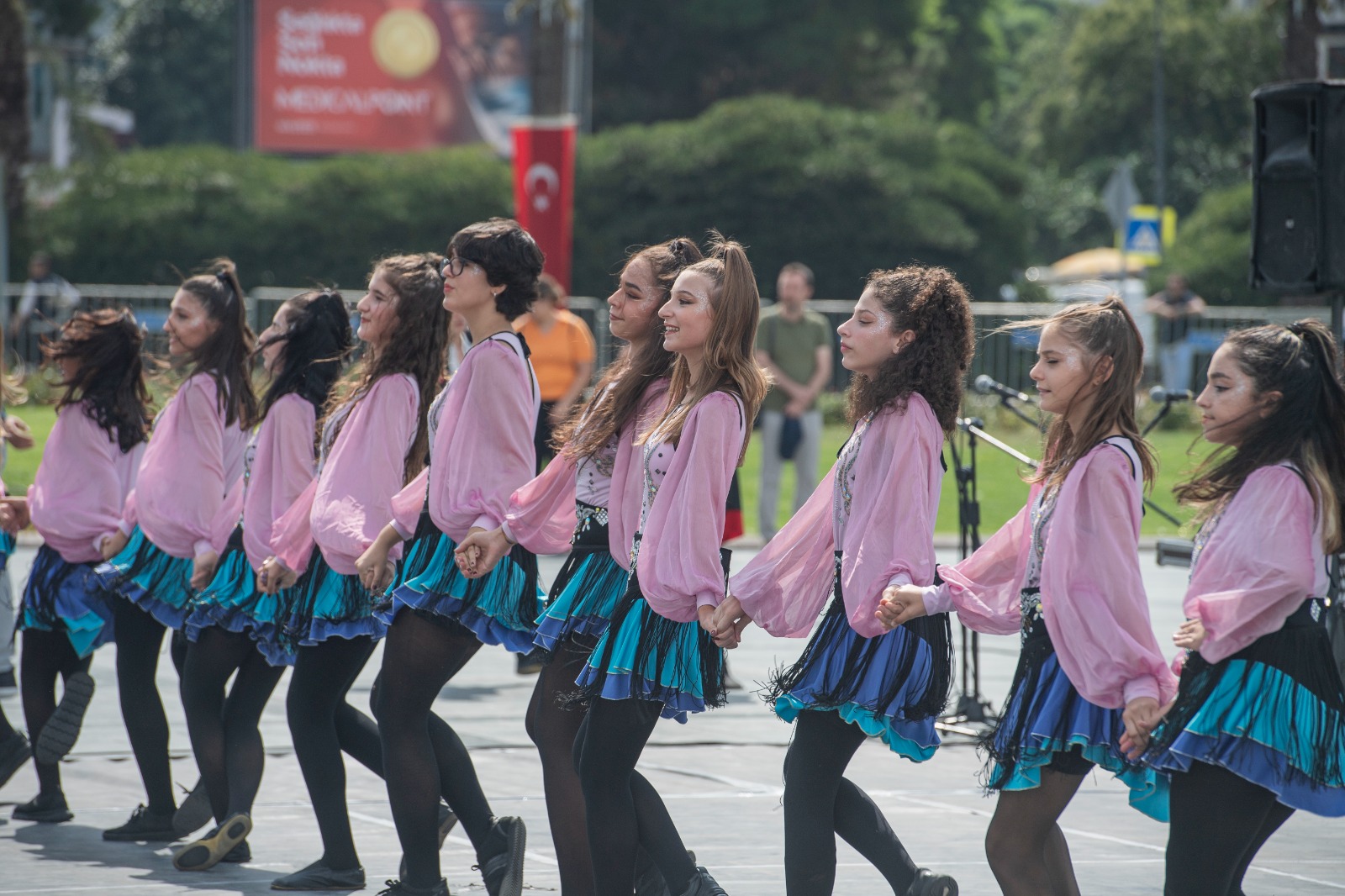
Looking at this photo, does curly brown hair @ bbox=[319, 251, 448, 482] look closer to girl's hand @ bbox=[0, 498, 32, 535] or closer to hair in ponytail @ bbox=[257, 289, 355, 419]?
hair in ponytail @ bbox=[257, 289, 355, 419]

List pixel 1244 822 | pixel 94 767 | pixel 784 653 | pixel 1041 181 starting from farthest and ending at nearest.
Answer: pixel 1041 181 → pixel 784 653 → pixel 94 767 → pixel 1244 822

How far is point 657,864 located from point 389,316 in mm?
1835

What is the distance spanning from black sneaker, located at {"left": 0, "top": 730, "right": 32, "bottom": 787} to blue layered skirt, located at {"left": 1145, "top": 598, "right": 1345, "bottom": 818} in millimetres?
4071

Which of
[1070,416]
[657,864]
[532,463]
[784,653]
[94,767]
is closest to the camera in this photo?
[1070,416]

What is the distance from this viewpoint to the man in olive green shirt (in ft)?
44.6

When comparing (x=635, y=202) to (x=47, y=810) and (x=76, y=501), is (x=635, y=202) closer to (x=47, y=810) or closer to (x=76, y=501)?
(x=76, y=501)

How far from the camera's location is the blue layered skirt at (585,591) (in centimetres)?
467

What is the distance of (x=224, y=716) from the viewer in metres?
5.74

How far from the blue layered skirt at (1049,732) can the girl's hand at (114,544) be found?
3254 millimetres

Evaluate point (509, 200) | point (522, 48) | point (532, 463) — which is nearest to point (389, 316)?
point (532, 463)

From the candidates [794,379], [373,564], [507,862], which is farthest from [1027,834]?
[794,379]

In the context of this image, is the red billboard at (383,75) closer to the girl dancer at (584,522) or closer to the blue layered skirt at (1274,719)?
the girl dancer at (584,522)

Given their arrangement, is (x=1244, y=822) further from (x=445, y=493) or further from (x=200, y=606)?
(x=200, y=606)

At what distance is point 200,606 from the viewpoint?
5691 millimetres
